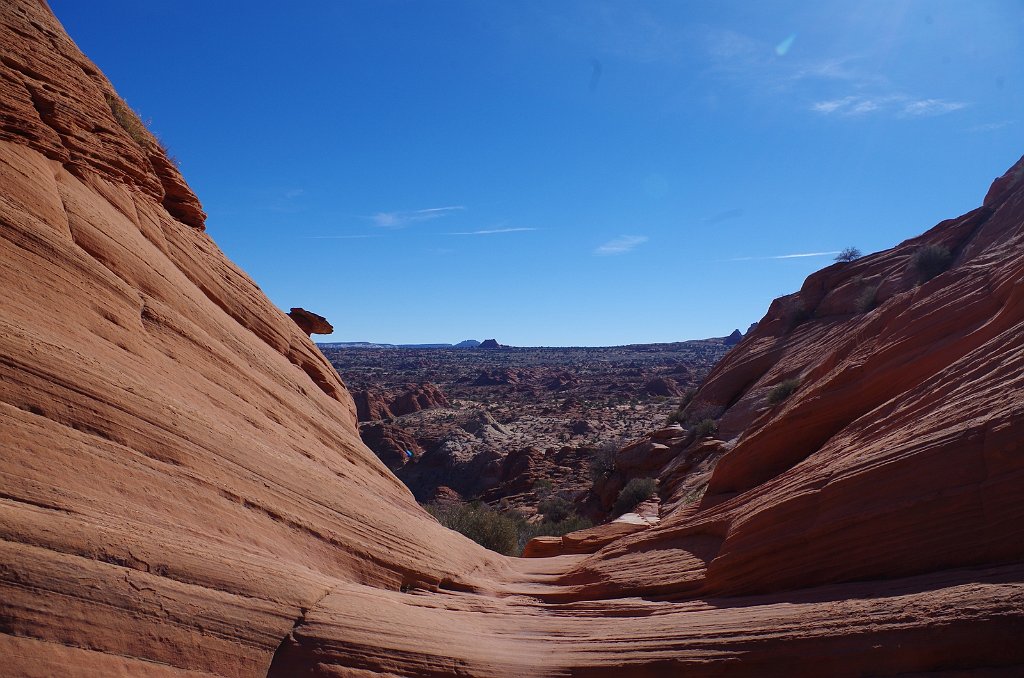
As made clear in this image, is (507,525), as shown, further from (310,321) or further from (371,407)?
(371,407)

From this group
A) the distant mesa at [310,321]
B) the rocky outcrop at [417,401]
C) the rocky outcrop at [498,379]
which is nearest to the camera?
the distant mesa at [310,321]

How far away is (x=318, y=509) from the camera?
23.8 feet

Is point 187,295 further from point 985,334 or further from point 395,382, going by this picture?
point 395,382

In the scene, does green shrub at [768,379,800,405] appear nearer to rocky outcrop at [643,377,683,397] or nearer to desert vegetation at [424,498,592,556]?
desert vegetation at [424,498,592,556]

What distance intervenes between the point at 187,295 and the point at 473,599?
5943mm

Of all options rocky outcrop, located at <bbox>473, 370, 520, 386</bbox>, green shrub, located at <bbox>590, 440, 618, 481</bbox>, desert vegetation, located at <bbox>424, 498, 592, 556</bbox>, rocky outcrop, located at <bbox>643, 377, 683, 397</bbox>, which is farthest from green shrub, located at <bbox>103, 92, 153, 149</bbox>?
rocky outcrop, located at <bbox>473, 370, 520, 386</bbox>

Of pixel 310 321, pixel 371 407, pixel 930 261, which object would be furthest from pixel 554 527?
pixel 371 407

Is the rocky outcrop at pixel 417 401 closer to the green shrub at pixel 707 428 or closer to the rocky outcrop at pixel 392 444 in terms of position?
the rocky outcrop at pixel 392 444

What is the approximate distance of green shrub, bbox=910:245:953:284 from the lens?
714 inches

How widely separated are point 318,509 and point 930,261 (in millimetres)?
19667

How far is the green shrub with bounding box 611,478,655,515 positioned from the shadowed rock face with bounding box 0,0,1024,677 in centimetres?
1074

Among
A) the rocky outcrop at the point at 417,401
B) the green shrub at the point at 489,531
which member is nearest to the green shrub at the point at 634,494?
the green shrub at the point at 489,531

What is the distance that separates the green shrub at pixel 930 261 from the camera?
59.5 feet

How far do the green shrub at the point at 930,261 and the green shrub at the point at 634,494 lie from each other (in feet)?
35.9
